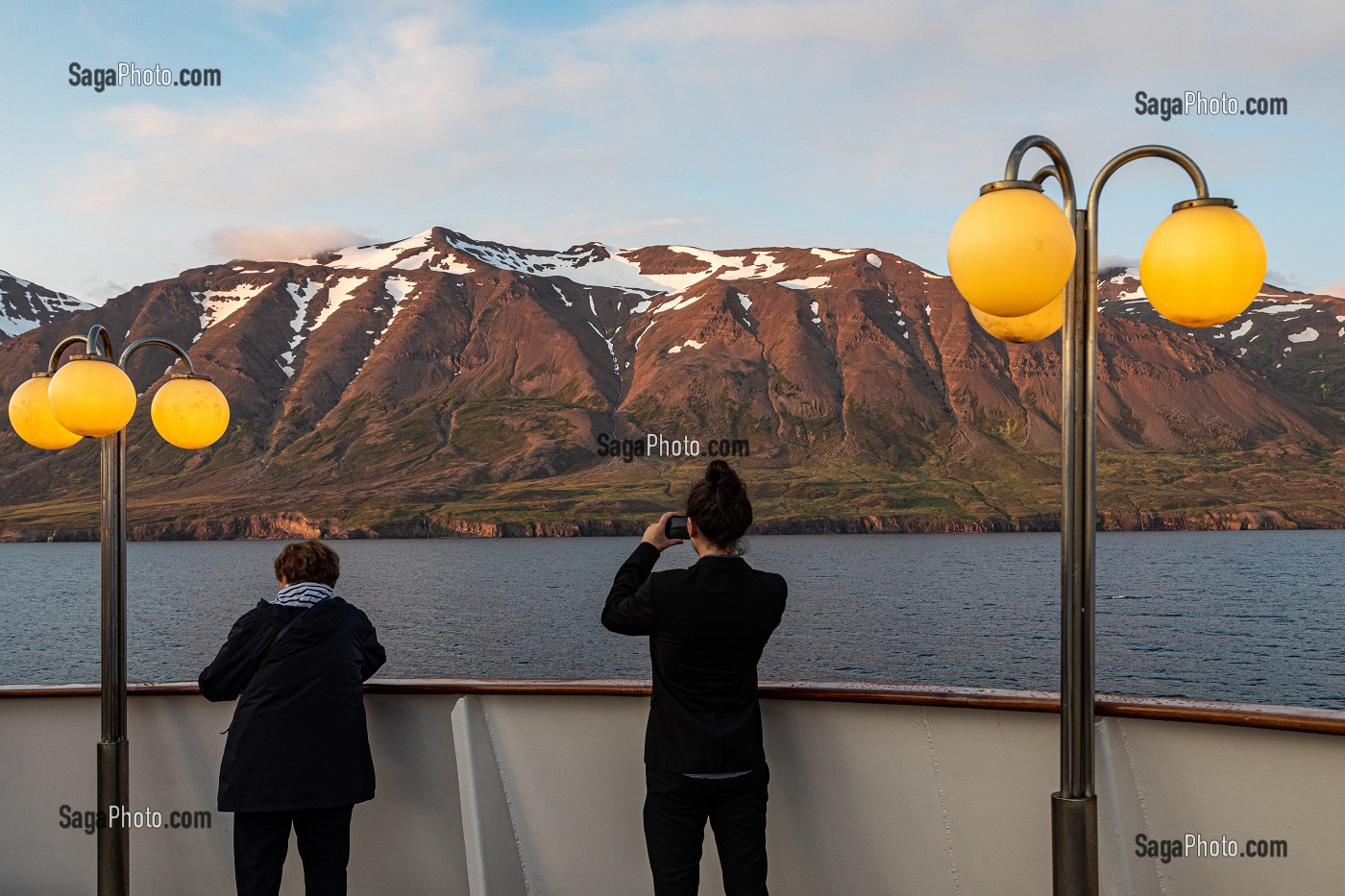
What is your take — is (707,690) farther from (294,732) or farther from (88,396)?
(88,396)

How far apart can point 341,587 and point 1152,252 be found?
307ft

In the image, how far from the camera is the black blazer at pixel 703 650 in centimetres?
345

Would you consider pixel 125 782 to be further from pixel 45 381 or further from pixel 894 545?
pixel 894 545

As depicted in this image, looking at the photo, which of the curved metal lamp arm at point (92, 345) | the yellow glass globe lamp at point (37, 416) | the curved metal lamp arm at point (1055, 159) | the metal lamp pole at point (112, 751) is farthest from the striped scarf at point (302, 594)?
the curved metal lamp arm at point (1055, 159)

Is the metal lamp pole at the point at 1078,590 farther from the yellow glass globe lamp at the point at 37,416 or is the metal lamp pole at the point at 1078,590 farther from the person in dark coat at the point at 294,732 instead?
the yellow glass globe lamp at the point at 37,416

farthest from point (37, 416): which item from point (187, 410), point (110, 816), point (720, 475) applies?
point (720, 475)

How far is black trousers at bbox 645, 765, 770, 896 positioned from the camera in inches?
139

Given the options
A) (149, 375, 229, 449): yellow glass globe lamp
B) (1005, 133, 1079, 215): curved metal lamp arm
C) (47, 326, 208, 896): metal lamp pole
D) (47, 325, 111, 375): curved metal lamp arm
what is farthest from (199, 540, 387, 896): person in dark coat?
(1005, 133, 1079, 215): curved metal lamp arm

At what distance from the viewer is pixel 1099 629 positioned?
221 feet

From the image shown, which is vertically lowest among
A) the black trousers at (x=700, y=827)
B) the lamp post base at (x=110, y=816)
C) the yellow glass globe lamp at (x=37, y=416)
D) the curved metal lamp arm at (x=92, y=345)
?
the lamp post base at (x=110, y=816)

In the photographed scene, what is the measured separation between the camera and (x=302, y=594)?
4113 millimetres

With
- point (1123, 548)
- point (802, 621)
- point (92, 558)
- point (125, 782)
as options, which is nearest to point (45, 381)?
point (125, 782)

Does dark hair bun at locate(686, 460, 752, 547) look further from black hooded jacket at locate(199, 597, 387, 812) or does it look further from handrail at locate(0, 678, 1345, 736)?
black hooded jacket at locate(199, 597, 387, 812)

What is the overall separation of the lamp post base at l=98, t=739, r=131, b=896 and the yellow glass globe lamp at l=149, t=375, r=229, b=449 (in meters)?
1.44
